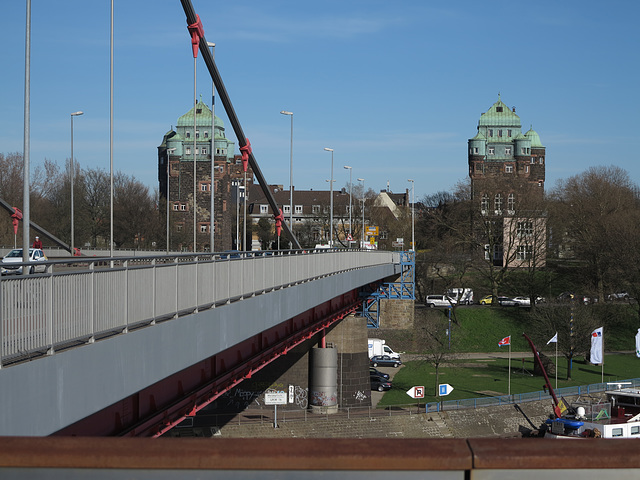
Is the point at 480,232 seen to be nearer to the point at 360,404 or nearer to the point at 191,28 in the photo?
the point at 360,404

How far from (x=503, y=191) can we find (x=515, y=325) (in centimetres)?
1703

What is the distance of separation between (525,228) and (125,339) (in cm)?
6470

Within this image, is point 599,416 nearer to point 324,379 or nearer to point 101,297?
point 324,379

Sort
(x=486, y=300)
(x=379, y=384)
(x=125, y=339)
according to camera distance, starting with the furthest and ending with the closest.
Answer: (x=486, y=300)
(x=379, y=384)
(x=125, y=339)

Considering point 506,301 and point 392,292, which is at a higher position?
point 392,292

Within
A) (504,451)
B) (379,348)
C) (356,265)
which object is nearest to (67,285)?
(504,451)

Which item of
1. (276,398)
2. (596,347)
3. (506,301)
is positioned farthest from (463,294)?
(276,398)

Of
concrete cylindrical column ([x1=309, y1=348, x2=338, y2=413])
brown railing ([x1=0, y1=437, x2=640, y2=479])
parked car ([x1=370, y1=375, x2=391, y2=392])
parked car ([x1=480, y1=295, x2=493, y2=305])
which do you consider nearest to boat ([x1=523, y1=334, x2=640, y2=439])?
parked car ([x1=370, y1=375, x2=391, y2=392])

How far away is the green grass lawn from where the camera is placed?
1702 inches

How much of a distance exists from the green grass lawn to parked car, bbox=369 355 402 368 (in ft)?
→ 1.99

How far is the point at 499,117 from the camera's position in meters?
129

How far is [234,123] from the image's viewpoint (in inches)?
1319

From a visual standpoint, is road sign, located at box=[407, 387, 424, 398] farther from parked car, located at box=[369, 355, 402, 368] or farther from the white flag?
parked car, located at box=[369, 355, 402, 368]

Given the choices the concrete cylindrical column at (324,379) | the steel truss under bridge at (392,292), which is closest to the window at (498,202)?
the steel truss under bridge at (392,292)
